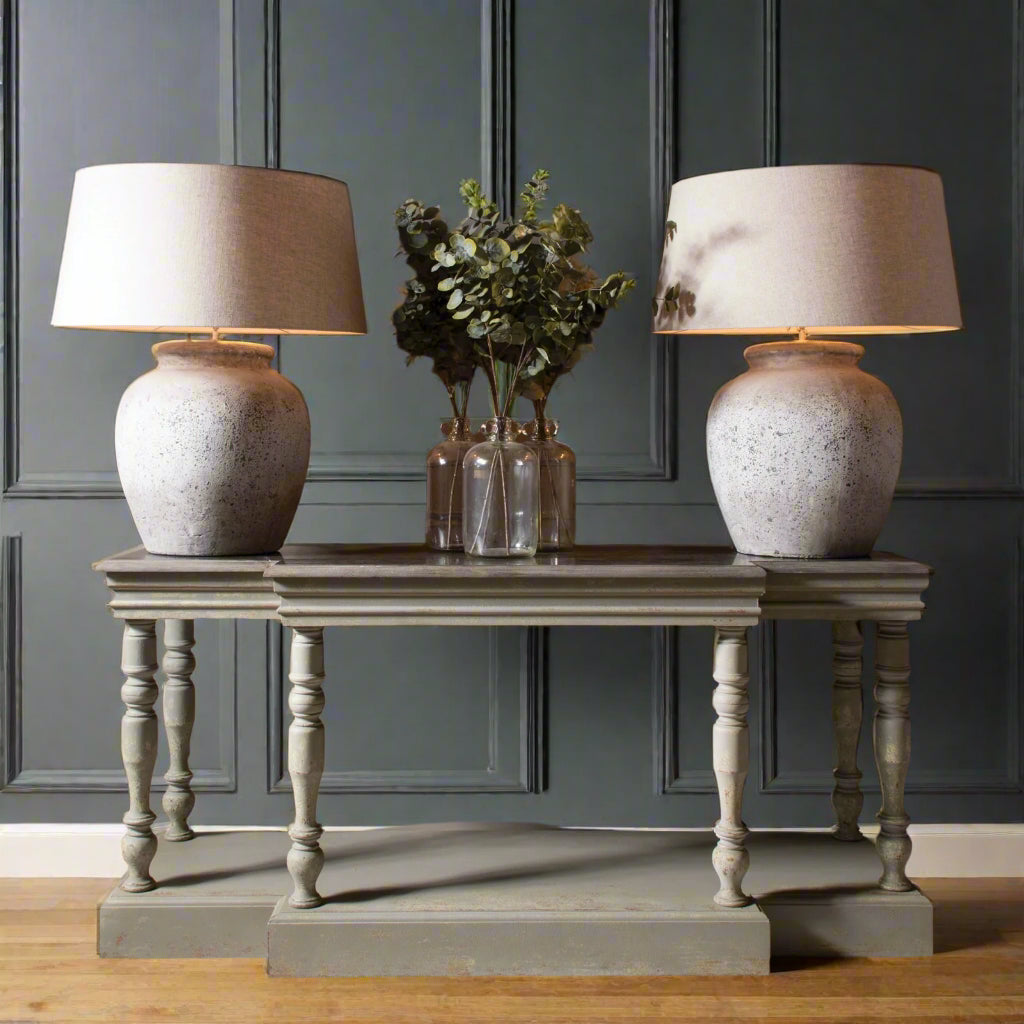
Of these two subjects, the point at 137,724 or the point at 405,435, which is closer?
the point at 137,724

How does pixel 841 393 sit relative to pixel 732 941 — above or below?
above

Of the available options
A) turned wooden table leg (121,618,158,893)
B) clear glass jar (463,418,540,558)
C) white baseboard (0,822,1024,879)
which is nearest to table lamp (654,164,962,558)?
clear glass jar (463,418,540,558)

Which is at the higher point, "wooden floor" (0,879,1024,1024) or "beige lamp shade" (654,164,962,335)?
"beige lamp shade" (654,164,962,335)

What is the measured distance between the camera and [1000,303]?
268 cm

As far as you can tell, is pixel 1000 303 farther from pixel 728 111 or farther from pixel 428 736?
pixel 428 736

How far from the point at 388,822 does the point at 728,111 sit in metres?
1.74

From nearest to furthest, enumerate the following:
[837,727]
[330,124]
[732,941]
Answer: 1. [732,941]
2. [837,727]
3. [330,124]

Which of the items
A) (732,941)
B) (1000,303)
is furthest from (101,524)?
(1000,303)

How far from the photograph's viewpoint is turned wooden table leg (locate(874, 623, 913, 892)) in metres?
2.16

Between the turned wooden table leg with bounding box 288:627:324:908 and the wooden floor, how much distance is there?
190mm

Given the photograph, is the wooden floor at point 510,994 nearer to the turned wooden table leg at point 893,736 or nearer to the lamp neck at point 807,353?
the turned wooden table leg at point 893,736

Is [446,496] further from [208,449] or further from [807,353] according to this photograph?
[807,353]

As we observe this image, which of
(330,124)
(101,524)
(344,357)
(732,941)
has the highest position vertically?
(330,124)

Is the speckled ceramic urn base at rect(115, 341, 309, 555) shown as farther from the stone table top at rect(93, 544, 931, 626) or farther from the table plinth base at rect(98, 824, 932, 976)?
the table plinth base at rect(98, 824, 932, 976)
